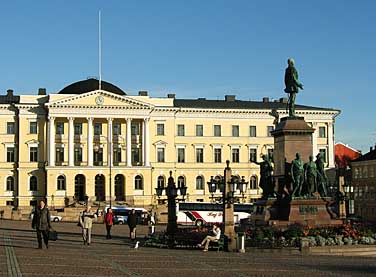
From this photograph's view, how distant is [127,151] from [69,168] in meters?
7.47

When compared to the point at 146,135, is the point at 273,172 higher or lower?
lower

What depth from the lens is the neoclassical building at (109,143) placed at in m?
92.2

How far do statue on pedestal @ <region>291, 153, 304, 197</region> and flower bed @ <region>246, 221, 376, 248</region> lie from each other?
5.39 feet

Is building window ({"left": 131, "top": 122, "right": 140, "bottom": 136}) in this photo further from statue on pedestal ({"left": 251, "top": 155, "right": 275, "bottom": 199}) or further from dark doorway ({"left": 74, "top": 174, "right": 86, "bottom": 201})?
statue on pedestal ({"left": 251, "top": 155, "right": 275, "bottom": 199})

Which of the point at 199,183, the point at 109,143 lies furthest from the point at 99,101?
the point at 199,183

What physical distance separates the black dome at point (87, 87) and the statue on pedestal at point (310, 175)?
2665 inches

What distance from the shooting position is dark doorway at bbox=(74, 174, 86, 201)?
303 feet

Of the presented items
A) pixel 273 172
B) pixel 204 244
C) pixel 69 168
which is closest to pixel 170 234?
pixel 204 244

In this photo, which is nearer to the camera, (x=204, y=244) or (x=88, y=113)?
(x=204, y=244)

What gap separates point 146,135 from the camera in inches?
3703

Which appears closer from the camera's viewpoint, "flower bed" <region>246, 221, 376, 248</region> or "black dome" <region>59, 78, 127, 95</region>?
"flower bed" <region>246, 221, 376, 248</region>

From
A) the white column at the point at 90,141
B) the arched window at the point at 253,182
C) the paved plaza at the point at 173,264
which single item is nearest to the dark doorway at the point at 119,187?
the white column at the point at 90,141

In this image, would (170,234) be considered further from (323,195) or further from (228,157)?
(228,157)

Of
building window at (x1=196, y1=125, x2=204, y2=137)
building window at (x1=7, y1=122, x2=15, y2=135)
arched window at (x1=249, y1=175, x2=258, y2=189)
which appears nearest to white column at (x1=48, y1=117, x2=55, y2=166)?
building window at (x1=7, y1=122, x2=15, y2=135)
